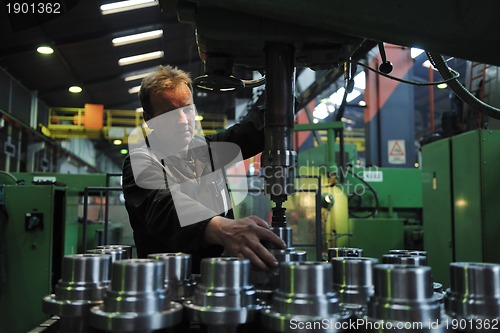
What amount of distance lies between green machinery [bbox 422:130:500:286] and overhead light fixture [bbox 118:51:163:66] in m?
5.34

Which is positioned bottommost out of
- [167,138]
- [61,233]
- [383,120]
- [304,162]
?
[61,233]

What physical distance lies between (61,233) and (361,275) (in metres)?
3.38

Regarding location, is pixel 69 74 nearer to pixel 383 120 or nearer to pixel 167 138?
pixel 383 120

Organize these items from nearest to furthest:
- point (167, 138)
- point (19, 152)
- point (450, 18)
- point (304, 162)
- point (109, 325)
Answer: point (109, 325) → point (450, 18) → point (167, 138) → point (304, 162) → point (19, 152)

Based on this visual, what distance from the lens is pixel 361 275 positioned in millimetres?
556

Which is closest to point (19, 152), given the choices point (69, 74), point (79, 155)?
point (69, 74)

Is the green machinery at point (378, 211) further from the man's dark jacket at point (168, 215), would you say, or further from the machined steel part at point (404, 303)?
the machined steel part at point (404, 303)

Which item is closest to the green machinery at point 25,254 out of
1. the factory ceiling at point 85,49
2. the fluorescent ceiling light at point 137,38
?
the factory ceiling at point 85,49

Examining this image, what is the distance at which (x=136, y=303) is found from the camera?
466mm

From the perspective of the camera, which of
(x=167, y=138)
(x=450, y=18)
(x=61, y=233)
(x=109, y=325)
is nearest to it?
(x=109, y=325)

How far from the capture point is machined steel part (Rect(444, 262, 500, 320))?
18.4 inches

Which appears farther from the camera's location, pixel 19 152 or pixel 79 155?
pixel 79 155

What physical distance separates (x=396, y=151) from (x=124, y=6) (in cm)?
375

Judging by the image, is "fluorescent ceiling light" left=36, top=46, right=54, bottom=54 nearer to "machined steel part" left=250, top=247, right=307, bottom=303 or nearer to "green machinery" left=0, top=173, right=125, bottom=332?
"green machinery" left=0, top=173, right=125, bottom=332
